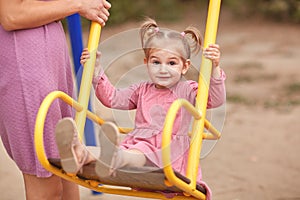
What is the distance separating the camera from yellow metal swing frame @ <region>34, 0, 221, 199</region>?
7.74 ft

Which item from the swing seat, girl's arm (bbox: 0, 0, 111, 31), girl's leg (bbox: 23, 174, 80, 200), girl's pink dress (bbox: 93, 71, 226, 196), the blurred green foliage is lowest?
girl's leg (bbox: 23, 174, 80, 200)

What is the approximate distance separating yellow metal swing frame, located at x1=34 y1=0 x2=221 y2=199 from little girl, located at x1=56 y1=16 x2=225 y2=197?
0.19ft

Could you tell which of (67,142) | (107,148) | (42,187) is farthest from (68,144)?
(42,187)

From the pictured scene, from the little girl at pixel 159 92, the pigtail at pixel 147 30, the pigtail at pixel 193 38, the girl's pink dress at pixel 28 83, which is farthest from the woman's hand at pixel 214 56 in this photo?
the girl's pink dress at pixel 28 83

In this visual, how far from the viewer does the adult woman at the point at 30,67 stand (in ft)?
9.02

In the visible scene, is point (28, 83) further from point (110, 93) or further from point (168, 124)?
point (168, 124)

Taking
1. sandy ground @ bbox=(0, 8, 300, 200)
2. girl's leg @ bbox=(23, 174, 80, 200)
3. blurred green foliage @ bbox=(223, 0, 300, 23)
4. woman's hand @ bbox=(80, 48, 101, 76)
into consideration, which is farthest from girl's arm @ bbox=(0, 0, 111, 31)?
blurred green foliage @ bbox=(223, 0, 300, 23)

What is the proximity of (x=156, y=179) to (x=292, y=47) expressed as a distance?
6.51 m

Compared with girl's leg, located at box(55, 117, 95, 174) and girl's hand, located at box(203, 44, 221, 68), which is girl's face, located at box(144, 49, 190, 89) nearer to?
girl's hand, located at box(203, 44, 221, 68)

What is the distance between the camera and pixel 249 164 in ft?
15.8

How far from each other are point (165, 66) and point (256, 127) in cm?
302

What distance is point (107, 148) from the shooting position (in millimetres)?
2404

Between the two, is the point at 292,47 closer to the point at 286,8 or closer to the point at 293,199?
the point at 286,8

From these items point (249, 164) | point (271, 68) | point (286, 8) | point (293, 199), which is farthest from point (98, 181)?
point (286, 8)
